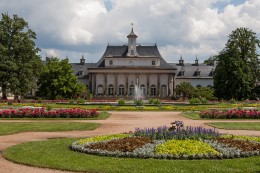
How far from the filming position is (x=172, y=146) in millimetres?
11859

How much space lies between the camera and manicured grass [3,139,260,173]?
9.72m

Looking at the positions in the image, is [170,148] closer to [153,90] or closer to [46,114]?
[46,114]

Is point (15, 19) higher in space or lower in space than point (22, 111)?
higher

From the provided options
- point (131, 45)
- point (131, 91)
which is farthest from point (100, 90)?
point (131, 45)

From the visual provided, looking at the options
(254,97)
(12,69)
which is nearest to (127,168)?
(12,69)

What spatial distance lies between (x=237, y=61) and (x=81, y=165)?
52.8 m

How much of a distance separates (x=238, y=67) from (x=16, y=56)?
33336mm

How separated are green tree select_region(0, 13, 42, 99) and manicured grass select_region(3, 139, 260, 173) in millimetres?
42846

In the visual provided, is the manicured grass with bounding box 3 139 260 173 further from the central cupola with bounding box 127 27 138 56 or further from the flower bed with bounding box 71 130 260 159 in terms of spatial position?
the central cupola with bounding box 127 27 138 56

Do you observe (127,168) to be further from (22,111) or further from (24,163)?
(22,111)

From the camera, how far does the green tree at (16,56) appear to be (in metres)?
53.0

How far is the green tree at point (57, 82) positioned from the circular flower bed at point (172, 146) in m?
46.6

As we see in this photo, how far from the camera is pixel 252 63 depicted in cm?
6175

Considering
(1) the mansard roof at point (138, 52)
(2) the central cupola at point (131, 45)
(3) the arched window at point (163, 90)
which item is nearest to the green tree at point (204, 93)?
(3) the arched window at point (163, 90)
